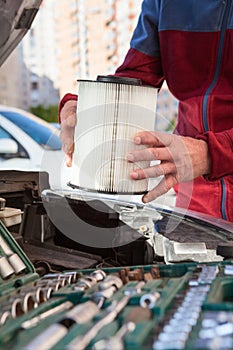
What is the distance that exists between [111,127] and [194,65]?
50 centimetres

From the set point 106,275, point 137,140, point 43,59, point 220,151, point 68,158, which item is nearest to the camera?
point 106,275

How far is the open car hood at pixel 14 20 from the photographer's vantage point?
4.34 ft

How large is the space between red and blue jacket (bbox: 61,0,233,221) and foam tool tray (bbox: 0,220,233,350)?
0.54 meters

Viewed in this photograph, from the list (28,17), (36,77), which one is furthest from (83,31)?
(28,17)

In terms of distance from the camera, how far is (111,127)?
3.10 feet

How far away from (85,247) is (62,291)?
407 mm

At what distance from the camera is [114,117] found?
945 mm

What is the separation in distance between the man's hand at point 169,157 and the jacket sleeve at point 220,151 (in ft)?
0.04

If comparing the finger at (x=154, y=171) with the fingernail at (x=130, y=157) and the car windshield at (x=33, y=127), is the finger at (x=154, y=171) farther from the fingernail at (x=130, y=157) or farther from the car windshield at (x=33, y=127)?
the car windshield at (x=33, y=127)

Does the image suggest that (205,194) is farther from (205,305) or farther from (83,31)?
(83,31)

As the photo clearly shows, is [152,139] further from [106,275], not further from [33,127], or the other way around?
[33,127]

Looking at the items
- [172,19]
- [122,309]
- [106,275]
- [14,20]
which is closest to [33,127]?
[14,20]

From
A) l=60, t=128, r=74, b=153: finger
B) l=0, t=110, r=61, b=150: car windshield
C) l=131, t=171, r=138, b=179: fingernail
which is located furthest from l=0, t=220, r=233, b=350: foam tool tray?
l=0, t=110, r=61, b=150: car windshield

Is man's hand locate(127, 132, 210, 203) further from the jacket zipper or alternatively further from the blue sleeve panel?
the blue sleeve panel
